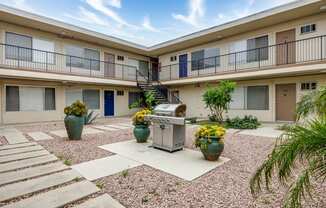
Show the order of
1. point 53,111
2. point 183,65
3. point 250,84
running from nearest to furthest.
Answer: point 250,84
point 53,111
point 183,65

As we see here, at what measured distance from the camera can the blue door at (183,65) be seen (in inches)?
665

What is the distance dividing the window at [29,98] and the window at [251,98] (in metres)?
13.2

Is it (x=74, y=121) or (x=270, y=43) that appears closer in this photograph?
(x=74, y=121)

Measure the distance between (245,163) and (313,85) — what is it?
9.15 metres

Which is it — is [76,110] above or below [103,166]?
above

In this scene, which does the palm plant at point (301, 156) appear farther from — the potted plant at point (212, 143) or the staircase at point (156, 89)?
the staircase at point (156, 89)

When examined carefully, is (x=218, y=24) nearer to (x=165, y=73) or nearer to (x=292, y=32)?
(x=292, y=32)

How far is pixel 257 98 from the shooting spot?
13.0 metres

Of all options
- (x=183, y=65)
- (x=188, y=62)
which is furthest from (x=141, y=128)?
(x=183, y=65)

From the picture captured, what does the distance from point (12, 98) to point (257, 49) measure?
1588cm

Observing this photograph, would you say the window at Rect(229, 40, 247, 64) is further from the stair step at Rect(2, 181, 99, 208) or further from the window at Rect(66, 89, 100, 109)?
the stair step at Rect(2, 181, 99, 208)

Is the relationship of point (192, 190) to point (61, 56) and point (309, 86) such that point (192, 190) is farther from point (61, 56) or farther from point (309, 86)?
point (61, 56)

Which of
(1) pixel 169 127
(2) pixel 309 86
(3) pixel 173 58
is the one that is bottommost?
(1) pixel 169 127

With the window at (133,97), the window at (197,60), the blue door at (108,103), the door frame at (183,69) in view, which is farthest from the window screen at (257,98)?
the blue door at (108,103)
